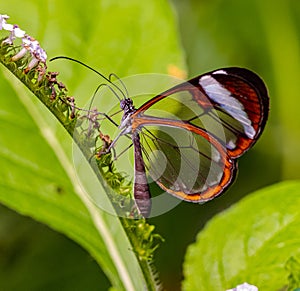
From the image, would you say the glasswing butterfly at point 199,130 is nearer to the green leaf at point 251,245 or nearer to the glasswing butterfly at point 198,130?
the glasswing butterfly at point 198,130

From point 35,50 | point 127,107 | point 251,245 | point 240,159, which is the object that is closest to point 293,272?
point 251,245

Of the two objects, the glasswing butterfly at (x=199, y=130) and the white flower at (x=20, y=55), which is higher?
the white flower at (x=20, y=55)

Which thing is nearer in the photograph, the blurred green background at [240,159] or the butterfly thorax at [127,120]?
the butterfly thorax at [127,120]

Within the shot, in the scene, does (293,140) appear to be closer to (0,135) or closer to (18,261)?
(18,261)

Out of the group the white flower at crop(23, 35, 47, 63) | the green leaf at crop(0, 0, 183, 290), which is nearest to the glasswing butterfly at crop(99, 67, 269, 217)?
the green leaf at crop(0, 0, 183, 290)

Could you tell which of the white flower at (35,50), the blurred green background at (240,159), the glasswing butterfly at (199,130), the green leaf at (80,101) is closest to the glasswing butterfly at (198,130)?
the glasswing butterfly at (199,130)

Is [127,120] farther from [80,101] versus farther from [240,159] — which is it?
[240,159]
